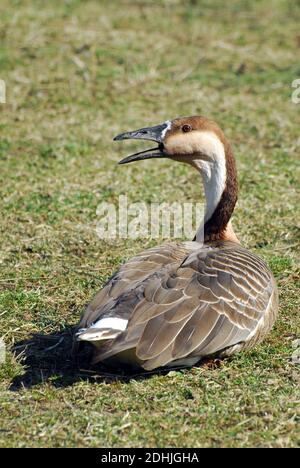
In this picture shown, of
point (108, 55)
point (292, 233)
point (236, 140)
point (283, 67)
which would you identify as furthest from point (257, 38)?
point (292, 233)

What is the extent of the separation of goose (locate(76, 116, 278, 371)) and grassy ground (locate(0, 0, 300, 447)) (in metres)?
0.24

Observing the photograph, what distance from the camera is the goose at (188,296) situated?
471 centimetres

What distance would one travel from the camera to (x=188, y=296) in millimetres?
4910

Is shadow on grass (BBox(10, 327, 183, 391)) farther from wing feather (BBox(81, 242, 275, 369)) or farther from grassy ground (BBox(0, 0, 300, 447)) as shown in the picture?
wing feather (BBox(81, 242, 275, 369))

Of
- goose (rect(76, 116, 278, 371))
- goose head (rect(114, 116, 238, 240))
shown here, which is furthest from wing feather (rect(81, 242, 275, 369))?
goose head (rect(114, 116, 238, 240))

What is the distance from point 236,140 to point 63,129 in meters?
1.84

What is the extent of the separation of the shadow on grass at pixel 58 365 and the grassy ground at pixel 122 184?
1 centimetres

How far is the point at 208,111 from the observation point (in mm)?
9867

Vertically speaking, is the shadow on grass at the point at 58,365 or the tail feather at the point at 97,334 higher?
the tail feather at the point at 97,334

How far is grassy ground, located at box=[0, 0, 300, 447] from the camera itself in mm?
4594

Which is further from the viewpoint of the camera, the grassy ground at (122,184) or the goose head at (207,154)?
the goose head at (207,154)

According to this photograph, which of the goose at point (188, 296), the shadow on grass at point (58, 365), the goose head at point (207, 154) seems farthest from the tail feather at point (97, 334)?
the goose head at point (207, 154)

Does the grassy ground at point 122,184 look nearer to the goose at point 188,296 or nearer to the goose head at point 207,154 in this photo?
the goose at point 188,296
